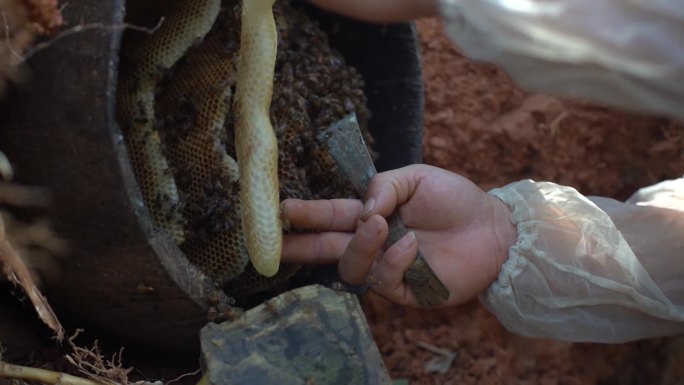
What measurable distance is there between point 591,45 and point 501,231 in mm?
832

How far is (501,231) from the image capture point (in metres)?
2.21

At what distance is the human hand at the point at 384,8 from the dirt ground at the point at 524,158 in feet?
3.39

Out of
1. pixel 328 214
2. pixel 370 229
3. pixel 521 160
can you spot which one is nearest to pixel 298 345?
pixel 370 229

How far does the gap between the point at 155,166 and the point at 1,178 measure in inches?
14.7

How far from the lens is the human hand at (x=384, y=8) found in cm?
195

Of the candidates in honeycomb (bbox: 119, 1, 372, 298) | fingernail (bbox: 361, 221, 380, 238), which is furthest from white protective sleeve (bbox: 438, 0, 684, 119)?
honeycomb (bbox: 119, 1, 372, 298)

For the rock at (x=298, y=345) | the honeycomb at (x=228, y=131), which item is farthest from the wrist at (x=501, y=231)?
the rock at (x=298, y=345)

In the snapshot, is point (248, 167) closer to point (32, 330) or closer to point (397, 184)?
point (397, 184)

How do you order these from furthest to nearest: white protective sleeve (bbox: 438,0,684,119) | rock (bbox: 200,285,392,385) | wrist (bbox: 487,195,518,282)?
wrist (bbox: 487,195,518,282), rock (bbox: 200,285,392,385), white protective sleeve (bbox: 438,0,684,119)

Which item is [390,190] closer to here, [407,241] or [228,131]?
[407,241]

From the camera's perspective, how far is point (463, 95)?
320 cm

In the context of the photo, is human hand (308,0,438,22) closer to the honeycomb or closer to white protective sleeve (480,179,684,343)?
the honeycomb

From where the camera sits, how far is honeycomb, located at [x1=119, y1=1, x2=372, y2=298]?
2082 mm

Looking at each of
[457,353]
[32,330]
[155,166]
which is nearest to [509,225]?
[457,353]
